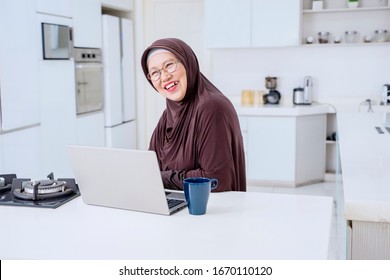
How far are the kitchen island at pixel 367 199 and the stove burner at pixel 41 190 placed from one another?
992 millimetres

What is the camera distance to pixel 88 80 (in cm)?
482

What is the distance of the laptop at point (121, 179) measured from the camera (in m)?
1.49

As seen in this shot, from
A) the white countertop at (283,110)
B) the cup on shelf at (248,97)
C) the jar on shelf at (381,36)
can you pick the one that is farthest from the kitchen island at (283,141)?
the jar on shelf at (381,36)

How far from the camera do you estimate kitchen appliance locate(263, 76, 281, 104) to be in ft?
17.8

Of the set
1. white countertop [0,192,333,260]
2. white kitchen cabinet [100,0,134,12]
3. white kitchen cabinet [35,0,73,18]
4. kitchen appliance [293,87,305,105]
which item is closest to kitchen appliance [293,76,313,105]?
kitchen appliance [293,87,305,105]

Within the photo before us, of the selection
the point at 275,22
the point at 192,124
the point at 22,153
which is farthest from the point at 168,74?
the point at 275,22

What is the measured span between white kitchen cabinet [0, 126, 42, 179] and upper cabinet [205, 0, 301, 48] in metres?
2.28

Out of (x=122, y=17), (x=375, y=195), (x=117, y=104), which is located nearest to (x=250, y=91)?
(x=117, y=104)

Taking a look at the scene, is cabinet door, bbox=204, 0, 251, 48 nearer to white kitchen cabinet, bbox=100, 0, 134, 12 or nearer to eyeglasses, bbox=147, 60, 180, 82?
white kitchen cabinet, bbox=100, 0, 134, 12

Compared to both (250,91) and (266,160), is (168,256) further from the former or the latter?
(250,91)

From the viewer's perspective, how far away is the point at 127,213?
1.57 meters

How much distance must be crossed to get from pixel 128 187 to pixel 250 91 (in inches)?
161

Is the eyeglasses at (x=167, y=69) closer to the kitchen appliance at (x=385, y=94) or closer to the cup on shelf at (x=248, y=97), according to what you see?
the cup on shelf at (x=248, y=97)

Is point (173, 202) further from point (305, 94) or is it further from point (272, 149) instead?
point (305, 94)
